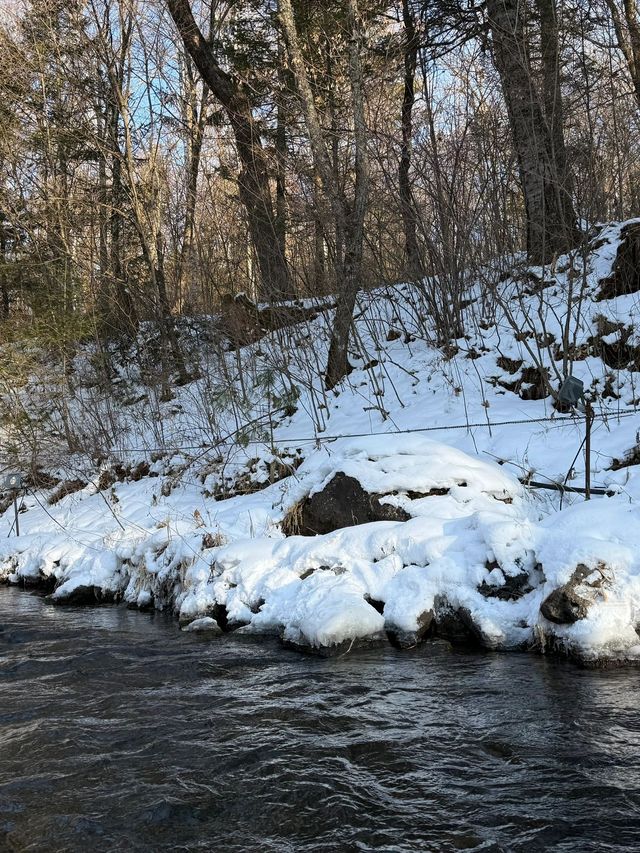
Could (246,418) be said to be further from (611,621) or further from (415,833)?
(415,833)

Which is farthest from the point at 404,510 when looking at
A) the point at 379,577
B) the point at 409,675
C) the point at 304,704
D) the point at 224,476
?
the point at 224,476

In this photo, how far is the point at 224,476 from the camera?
10117 mm

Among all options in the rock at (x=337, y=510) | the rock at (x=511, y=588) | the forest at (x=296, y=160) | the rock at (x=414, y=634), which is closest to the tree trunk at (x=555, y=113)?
the forest at (x=296, y=160)

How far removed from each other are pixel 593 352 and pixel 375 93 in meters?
6.71

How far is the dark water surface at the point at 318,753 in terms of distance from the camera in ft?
10.3

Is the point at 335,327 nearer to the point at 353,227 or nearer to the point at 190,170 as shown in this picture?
the point at 353,227

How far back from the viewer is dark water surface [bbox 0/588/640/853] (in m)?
3.13

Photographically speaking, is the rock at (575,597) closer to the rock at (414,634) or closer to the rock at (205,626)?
the rock at (414,634)

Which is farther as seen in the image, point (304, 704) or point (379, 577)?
point (379, 577)

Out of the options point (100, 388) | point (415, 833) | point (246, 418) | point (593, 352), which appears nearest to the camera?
point (415, 833)

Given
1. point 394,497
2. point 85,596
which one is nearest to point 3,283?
point 85,596

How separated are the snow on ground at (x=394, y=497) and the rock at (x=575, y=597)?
0.06 feet

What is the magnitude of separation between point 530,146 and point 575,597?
24.7ft

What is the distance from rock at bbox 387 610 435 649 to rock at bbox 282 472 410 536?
57.9 inches
